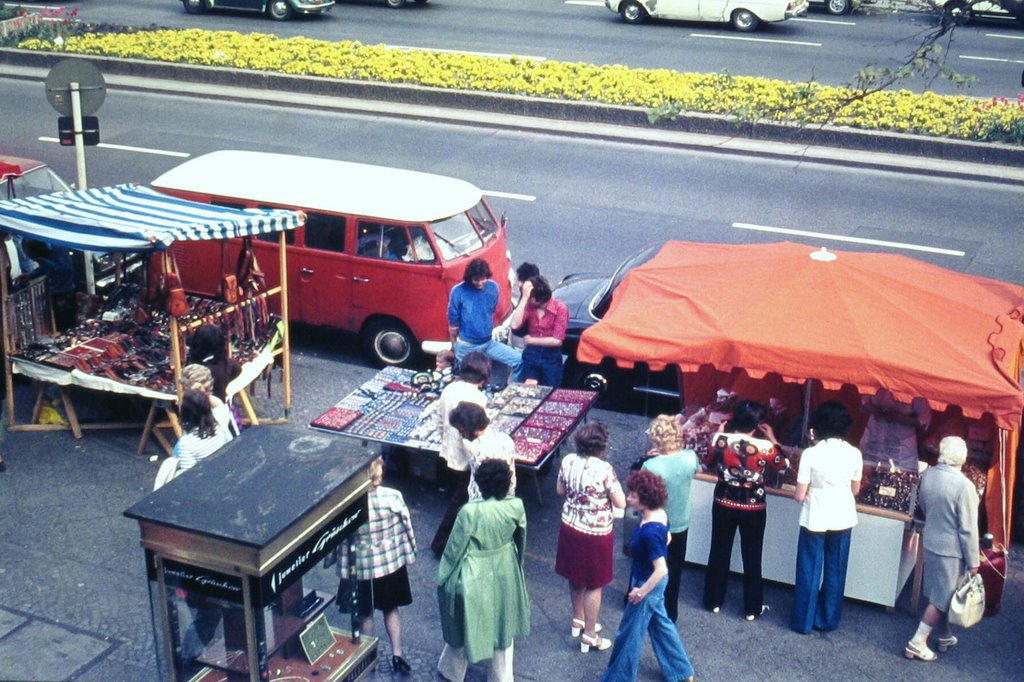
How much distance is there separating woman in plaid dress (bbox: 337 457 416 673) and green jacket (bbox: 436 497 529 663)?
343 millimetres

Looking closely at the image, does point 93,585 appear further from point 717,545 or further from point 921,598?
point 921,598

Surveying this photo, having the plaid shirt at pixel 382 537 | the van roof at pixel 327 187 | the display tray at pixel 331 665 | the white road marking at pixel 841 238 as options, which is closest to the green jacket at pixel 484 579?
the plaid shirt at pixel 382 537

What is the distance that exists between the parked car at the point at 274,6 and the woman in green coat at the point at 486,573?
23.9 meters

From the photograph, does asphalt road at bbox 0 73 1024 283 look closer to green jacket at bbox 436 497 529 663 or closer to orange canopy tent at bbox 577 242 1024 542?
orange canopy tent at bbox 577 242 1024 542

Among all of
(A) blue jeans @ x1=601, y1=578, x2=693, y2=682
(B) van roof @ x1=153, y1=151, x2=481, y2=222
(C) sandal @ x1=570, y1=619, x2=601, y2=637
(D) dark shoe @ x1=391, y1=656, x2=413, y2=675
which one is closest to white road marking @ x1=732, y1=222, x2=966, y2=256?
(B) van roof @ x1=153, y1=151, x2=481, y2=222

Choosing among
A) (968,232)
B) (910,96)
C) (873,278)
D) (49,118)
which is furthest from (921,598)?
(49,118)

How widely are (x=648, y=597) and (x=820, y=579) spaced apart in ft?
5.26

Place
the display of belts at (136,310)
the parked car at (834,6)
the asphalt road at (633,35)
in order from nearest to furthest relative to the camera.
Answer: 1. the display of belts at (136,310)
2. the asphalt road at (633,35)
3. the parked car at (834,6)

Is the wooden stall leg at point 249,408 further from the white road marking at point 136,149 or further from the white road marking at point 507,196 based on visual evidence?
the white road marking at point 136,149

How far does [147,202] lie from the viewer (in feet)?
34.7

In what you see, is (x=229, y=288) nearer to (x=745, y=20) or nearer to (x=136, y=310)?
(x=136, y=310)

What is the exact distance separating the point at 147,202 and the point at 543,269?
5.37 m

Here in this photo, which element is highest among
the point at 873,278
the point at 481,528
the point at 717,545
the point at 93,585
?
the point at 873,278

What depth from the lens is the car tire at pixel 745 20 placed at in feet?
88.9
